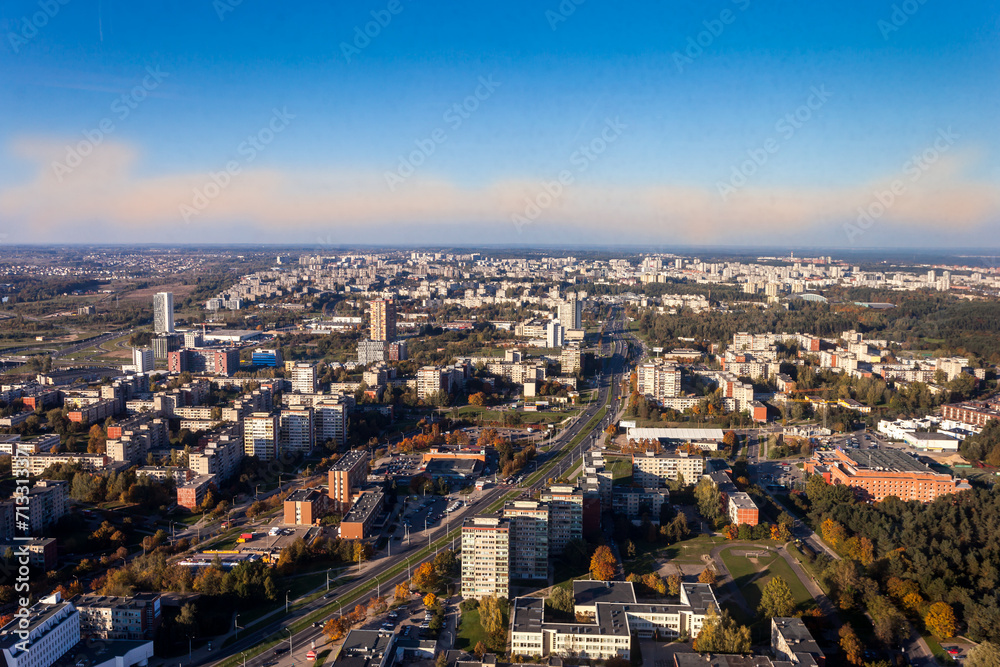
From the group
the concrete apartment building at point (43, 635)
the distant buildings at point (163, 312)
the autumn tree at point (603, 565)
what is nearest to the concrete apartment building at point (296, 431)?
the concrete apartment building at point (43, 635)

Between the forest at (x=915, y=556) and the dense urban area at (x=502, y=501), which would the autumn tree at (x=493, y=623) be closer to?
the dense urban area at (x=502, y=501)

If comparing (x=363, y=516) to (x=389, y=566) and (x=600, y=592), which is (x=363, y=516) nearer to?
(x=389, y=566)

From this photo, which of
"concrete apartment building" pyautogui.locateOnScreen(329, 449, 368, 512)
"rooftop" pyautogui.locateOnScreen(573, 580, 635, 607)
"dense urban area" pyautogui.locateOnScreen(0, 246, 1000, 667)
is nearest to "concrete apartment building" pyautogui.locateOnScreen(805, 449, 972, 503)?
"dense urban area" pyautogui.locateOnScreen(0, 246, 1000, 667)

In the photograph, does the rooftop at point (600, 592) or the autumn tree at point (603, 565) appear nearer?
the rooftop at point (600, 592)

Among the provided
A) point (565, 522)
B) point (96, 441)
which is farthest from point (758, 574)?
point (96, 441)

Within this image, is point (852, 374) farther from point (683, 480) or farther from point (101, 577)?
point (101, 577)

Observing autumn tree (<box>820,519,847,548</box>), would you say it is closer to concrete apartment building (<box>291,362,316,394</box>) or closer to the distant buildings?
concrete apartment building (<box>291,362,316,394</box>)

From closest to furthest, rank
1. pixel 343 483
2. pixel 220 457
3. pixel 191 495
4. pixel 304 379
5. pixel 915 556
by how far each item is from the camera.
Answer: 1. pixel 915 556
2. pixel 191 495
3. pixel 343 483
4. pixel 220 457
5. pixel 304 379

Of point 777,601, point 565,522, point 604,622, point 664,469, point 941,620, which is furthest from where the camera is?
point 664,469
